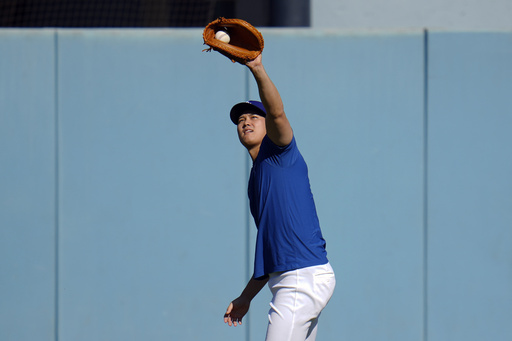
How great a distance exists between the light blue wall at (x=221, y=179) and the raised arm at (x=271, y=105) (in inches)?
83.5

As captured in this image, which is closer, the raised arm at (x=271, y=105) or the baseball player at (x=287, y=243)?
the raised arm at (x=271, y=105)

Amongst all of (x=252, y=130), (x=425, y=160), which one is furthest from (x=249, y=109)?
(x=425, y=160)

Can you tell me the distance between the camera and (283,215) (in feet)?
9.21

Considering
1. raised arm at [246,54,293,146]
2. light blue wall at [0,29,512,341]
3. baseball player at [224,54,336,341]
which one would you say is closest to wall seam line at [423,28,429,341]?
light blue wall at [0,29,512,341]

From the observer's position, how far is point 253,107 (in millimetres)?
2979

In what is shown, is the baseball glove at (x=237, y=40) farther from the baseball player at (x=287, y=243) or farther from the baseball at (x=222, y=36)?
the baseball player at (x=287, y=243)

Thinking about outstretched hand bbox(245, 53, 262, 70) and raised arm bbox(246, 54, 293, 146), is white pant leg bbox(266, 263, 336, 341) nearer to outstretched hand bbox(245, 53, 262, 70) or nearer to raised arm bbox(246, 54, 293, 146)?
raised arm bbox(246, 54, 293, 146)

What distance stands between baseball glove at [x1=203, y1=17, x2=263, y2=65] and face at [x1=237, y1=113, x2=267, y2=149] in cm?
42

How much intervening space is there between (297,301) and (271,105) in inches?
34.3

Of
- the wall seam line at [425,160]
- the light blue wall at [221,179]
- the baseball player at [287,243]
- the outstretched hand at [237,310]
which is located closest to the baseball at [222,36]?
the baseball player at [287,243]

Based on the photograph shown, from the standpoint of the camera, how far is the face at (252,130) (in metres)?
2.93

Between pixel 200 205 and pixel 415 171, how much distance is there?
1.67 m

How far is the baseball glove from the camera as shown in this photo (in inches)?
98.5

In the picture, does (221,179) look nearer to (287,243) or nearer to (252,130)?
(252,130)
